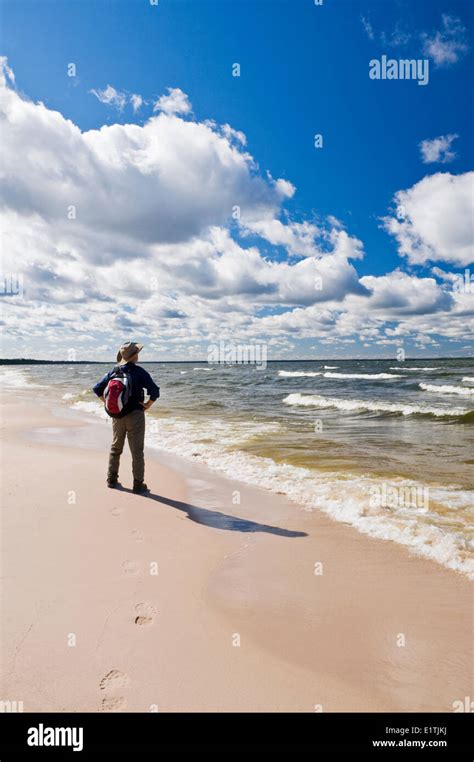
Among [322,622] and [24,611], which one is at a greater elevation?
[24,611]

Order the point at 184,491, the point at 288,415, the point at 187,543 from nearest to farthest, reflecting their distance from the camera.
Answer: the point at 187,543 < the point at 184,491 < the point at 288,415

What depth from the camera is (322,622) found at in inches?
134

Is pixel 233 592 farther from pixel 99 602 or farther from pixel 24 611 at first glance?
pixel 24 611

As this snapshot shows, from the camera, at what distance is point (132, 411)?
6777 mm

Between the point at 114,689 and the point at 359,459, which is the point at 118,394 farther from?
the point at 359,459

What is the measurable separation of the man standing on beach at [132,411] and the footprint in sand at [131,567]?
8.51ft

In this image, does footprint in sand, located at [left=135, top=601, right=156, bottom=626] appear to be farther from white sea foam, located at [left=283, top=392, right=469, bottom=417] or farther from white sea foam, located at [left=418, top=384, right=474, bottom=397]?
white sea foam, located at [left=418, top=384, right=474, bottom=397]

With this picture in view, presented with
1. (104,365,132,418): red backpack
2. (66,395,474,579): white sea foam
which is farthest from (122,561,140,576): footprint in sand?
(66,395,474,579): white sea foam

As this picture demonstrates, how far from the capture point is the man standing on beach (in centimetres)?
673

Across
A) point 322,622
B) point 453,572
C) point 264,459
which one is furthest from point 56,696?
point 264,459

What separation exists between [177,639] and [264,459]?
6702 mm

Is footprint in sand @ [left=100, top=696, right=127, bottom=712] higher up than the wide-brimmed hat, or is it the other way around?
the wide-brimmed hat

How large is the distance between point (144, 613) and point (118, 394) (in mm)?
3860

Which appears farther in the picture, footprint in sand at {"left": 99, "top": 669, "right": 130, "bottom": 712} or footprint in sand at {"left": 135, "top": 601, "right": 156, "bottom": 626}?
footprint in sand at {"left": 135, "top": 601, "right": 156, "bottom": 626}
